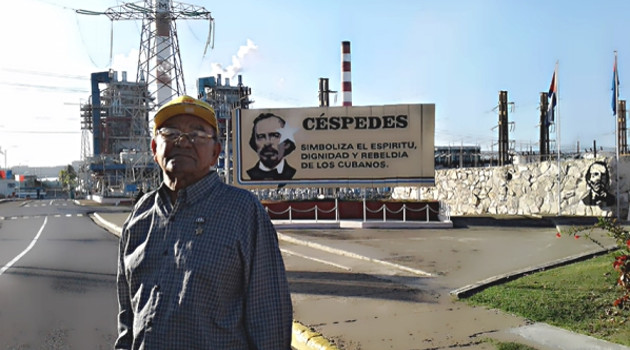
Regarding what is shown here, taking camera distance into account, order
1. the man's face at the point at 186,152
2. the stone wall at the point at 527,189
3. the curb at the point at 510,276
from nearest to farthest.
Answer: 1. the man's face at the point at 186,152
2. the curb at the point at 510,276
3. the stone wall at the point at 527,189

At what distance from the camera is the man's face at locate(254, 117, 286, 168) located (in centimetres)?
2070

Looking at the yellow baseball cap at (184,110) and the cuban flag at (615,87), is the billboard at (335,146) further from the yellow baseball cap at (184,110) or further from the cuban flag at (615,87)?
the yellow baseball cap at (184,110)

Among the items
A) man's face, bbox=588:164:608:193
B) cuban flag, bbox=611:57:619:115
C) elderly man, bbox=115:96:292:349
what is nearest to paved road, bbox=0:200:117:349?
elderly man, bbox=115:96:292:349

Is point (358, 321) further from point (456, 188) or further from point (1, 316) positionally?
point (456, 188)

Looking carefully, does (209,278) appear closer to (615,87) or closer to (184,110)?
(184,110)

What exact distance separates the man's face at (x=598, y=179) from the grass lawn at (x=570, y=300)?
472 inches

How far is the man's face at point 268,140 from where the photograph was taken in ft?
67.9

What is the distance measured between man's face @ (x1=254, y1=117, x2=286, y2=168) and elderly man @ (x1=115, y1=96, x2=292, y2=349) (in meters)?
18.1

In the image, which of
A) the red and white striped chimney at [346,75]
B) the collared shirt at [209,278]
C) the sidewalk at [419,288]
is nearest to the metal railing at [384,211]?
the sidewalk at [419,288]

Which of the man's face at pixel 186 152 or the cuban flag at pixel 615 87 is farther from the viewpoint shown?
the cuban flag at pixel 615 87

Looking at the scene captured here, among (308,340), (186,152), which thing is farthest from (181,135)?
(308,340)

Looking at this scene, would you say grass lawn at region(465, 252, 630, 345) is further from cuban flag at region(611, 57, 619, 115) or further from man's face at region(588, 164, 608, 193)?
man's face at region(588, 164, 608, 193)

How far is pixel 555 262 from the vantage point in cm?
981

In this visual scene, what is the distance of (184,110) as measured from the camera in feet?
8.66
